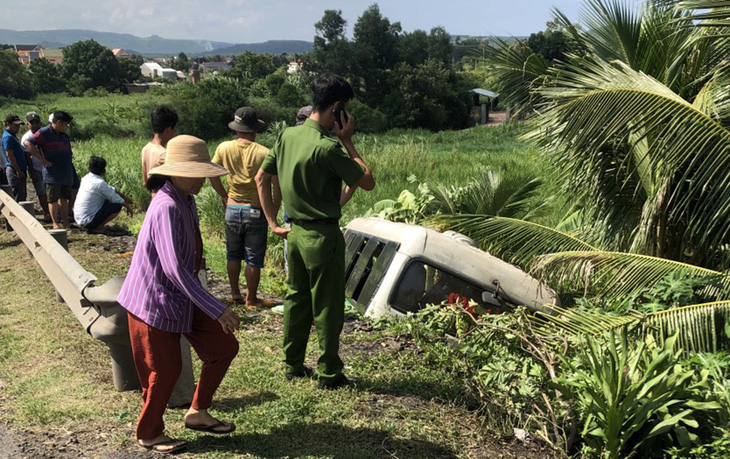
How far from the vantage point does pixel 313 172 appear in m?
4.50

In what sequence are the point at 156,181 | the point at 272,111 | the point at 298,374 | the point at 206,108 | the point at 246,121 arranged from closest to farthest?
the point at 156,181 → the point at 298,374 → the point at 246,121 → the point at 206,108 → the point at 272,111

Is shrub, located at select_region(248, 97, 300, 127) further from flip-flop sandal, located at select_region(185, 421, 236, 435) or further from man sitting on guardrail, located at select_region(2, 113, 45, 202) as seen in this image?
flip-flop sandal, located at select_region(185, 421, 236, 435)

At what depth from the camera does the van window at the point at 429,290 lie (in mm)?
→ 5992

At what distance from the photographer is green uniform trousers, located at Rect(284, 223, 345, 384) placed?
4512 millimetres

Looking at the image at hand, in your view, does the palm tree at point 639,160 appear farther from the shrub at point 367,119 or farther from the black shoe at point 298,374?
the shrub at point 367,119

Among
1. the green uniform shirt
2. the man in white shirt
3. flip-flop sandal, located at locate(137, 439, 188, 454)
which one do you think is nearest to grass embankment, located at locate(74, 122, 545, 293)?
the man in white shirt

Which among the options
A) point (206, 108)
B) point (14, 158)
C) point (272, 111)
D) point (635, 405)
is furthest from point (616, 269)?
point (272, 111)

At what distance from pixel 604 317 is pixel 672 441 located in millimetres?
1490

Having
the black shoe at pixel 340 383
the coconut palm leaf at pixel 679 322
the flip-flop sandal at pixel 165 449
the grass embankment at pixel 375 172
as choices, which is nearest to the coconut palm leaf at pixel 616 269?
the coconut palm leaf at pixel 679 322

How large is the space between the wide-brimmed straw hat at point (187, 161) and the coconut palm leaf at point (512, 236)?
14.3ft

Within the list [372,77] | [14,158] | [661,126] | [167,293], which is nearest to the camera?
Result: [167,293]

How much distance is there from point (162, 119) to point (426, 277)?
284cm

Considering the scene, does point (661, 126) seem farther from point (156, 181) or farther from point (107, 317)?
point (107, 317)

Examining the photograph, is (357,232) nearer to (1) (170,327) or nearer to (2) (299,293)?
(2) (299,293)
